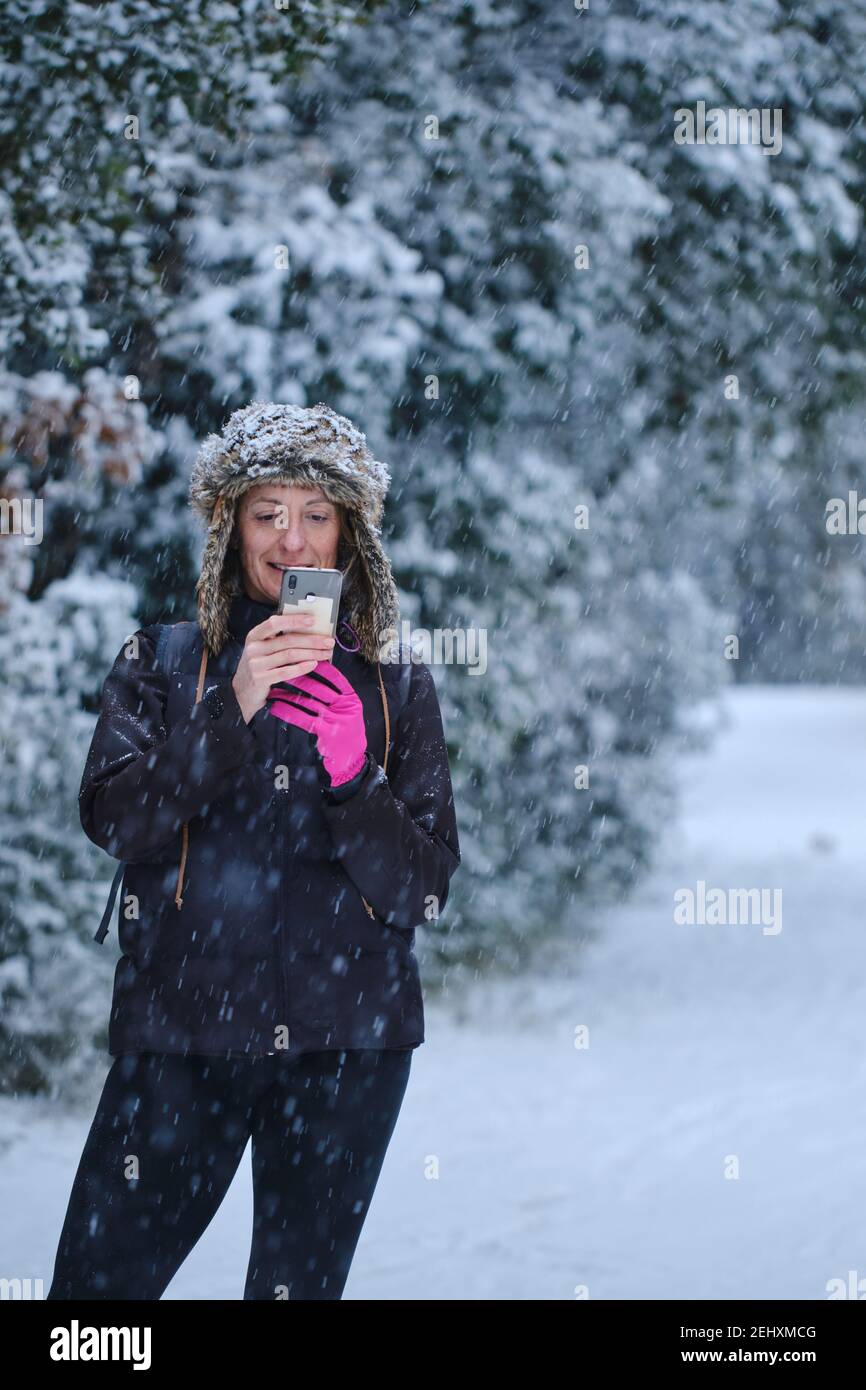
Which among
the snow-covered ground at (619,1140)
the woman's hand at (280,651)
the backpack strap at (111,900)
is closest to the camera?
the woman's hand at (280,651)

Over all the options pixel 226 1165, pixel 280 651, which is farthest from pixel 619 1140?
pixel 280 651

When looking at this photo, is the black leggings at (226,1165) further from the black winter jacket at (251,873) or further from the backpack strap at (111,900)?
the backpack strap at (111,900)

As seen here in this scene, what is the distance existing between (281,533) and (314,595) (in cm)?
22

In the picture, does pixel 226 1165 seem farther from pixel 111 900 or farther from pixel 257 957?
pixel 111 900

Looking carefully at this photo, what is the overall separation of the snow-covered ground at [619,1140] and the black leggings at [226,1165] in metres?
2.24

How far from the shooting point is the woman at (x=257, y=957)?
7.40 feet

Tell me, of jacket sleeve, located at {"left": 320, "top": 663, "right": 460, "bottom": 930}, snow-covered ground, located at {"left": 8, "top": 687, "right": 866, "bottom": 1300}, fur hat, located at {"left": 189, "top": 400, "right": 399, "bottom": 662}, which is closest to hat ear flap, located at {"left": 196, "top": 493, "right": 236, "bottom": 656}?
fur hat, located at {"left": 189, "top": 400, "right": 399, "bottom": 662}

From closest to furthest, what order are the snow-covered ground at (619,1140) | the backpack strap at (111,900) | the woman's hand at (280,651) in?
the woman's hand at (280,651)
the backpack strap at (111,900)
the snow-covered ground at (619,1140)

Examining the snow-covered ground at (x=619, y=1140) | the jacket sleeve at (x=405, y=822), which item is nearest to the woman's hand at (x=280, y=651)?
the jacket sleeve at (x=405, y=822)

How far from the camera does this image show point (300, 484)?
2.44 m

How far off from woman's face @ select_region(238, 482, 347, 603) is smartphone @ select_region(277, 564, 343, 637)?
13 centimetres

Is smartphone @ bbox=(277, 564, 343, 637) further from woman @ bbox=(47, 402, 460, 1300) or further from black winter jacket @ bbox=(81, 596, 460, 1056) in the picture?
black winter jacket @ bbox=(81, 596, 460, 1056)

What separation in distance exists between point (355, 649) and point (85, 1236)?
3.51ft
